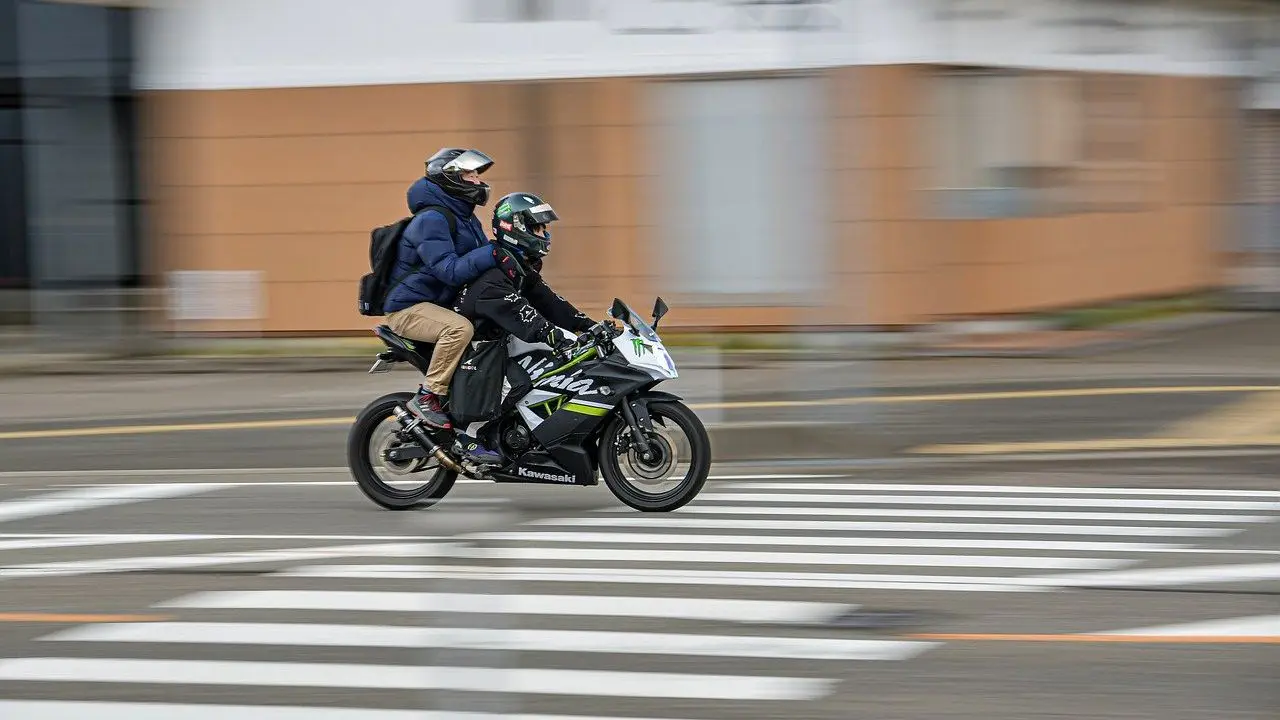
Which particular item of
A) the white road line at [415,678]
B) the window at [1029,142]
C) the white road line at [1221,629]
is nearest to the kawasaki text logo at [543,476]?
the white road line at [415,678]

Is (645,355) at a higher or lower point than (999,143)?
lower

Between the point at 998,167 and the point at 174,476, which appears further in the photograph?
the point at 998,167

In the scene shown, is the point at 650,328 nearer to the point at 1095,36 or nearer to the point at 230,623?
the point at 230,623

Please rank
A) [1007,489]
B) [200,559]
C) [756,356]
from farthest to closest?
[756,356] → [1007,489] → [200,559]

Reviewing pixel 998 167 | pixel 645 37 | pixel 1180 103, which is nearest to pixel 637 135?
pixel 645 37

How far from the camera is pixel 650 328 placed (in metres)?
9.46

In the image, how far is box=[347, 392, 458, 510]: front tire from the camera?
965cm

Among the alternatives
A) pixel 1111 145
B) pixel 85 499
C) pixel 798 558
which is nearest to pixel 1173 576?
pixel 798 558

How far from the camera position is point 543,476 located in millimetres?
9414

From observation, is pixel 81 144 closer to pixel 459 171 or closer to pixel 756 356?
pixel 756 356

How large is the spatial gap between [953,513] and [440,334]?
2912mm

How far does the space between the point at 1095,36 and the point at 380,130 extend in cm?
815

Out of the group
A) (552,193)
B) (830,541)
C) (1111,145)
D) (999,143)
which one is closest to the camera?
(830,541)

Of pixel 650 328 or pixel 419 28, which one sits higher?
pixel 419 28
